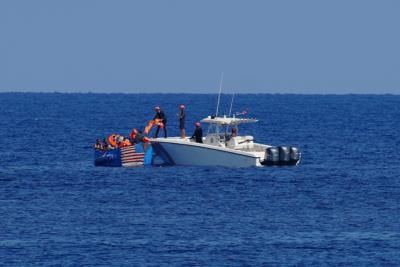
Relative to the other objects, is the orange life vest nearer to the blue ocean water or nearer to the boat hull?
the blue ocean water

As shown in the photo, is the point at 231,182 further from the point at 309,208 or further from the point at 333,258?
the point at 333,258

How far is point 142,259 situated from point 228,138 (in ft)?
78.2

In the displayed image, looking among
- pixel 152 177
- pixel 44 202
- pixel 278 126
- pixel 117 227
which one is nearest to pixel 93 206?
pixel 44 202

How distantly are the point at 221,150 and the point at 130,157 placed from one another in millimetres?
4921

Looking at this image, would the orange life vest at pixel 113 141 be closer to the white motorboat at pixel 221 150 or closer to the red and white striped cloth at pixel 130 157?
the red and white striped cloth at pixel 130 157

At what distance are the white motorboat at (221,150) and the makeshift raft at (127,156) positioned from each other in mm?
598

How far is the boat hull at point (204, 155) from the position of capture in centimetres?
6581

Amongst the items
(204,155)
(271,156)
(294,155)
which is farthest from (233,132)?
(294,155)

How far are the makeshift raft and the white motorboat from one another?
60 centimetres

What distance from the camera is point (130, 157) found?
68250 millimetres

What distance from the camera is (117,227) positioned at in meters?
49.1

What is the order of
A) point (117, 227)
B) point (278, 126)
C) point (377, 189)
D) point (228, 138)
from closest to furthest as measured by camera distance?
point (117, 227), point (377, 189), point (228, 138), point (278, 126)

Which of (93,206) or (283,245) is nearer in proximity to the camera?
(283,245)

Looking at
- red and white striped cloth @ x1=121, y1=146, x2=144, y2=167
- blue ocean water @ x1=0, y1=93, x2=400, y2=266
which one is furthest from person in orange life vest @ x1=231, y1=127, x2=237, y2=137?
red and white striped cloth @ x1=121, y1=146, x2=144, y2=167
